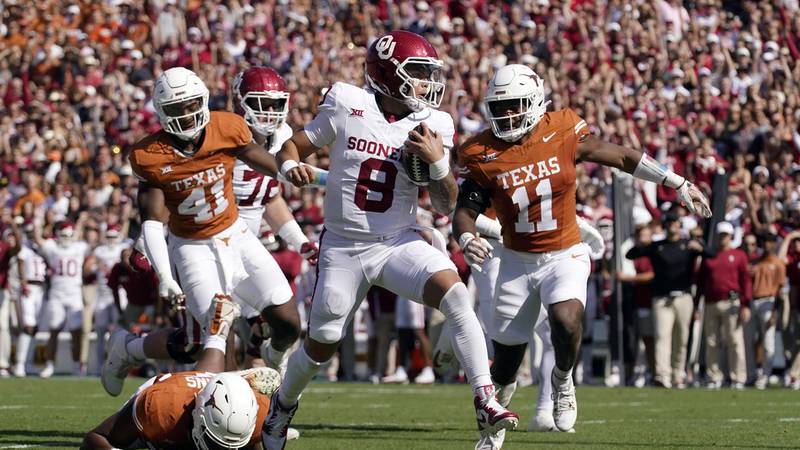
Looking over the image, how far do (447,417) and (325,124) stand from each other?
3.70 meters

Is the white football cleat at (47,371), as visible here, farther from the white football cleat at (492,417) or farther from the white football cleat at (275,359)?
the white football cleat at (492,417)

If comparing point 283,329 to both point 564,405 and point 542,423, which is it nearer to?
point 564,405

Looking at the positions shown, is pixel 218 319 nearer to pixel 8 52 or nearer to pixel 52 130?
pixel 52 130

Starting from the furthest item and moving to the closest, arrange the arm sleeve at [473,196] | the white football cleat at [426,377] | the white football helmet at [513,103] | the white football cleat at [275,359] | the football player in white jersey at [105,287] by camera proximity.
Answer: the football player in white jersey at [105,287] < the white football cleat at [426,377] < the white football cleat at [275,359] < the white football helmet at [513,103] < the arm sleeve at [473,196]

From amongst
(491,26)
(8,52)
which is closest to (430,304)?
(491,26)

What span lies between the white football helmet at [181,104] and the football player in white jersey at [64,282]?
9.86m

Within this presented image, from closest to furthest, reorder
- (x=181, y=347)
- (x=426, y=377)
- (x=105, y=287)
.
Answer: (x=181, y=347) → (x=426, y=377) → (x=105, y=287)

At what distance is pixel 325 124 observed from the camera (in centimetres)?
745

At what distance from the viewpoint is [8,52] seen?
23.8 m

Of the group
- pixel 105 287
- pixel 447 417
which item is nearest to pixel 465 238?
pixel 447 417

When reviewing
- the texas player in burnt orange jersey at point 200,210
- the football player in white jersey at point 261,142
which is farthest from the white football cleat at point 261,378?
the football player in white jersey at point 261,142

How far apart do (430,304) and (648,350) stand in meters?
8.91

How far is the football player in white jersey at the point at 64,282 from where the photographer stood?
17953mm

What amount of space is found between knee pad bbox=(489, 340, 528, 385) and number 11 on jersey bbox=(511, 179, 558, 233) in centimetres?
68
